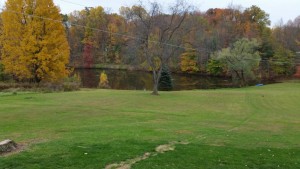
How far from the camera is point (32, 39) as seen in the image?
31.0m

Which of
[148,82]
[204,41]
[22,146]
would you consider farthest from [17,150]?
[204,41]

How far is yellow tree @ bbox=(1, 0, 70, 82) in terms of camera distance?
31391 mm

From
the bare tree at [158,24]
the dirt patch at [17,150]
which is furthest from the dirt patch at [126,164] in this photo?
the bare tree at [158,24]

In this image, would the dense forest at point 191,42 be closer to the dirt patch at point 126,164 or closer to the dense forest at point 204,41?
the dense forest at point 204,41

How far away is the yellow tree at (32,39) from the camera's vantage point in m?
31.4

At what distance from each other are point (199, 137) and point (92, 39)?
8115 centimetres

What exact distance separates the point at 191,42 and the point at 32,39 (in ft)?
127

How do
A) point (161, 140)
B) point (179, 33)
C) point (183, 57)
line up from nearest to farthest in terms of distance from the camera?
point (161, 140) → point (179, 33) → point (183, 57)

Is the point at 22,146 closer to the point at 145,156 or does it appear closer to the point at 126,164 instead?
the point at 126,164

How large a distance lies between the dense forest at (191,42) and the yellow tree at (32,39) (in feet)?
3.73

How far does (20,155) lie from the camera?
6.98 meters

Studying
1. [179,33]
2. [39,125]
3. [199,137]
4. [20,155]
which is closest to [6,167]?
[20,155]

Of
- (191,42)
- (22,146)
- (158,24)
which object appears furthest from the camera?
(191,42)

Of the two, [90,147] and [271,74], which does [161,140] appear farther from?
[271,74]
